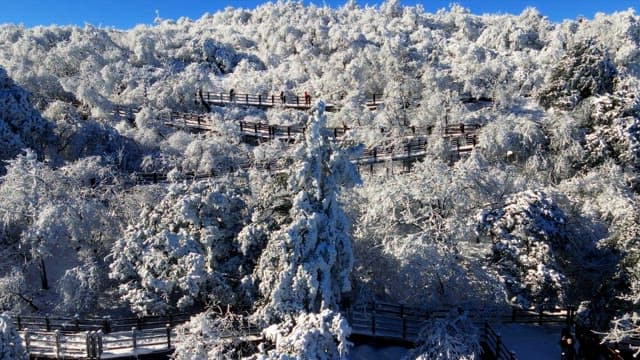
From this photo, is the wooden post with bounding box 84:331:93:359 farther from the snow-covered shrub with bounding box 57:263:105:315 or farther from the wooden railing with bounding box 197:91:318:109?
the wooden railing with bounding box 197:91:318:109

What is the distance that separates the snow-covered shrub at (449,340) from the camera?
1698 centimetres

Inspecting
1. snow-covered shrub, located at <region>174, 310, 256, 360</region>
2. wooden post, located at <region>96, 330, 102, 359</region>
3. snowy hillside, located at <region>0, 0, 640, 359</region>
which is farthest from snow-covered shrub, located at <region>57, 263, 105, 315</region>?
snow-covered shrub, located at <region>174, 310, 256, 360</region>

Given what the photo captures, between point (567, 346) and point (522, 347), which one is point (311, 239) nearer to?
point (567, 346)

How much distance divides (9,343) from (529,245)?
18.7 m

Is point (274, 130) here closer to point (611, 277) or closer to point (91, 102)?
point (91, 102)

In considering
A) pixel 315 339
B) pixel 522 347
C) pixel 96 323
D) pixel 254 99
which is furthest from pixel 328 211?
pixel 254 99

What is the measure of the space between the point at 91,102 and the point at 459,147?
3069 centimetres

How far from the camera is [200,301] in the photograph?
2077 cm

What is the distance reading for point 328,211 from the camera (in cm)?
1783

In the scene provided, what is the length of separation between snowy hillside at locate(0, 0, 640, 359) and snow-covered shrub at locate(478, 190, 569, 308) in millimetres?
75

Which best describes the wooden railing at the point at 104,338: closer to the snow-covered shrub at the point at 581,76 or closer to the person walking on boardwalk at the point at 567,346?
the person walking on boardwalk at the point at 567,346

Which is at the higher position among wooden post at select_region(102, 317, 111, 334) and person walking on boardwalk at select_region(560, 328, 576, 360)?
wooden post at select_region(102, 317, 111, 334)

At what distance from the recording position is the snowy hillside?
58.1ft

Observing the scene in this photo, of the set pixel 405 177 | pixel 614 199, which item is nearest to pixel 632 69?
pixel 614 199
